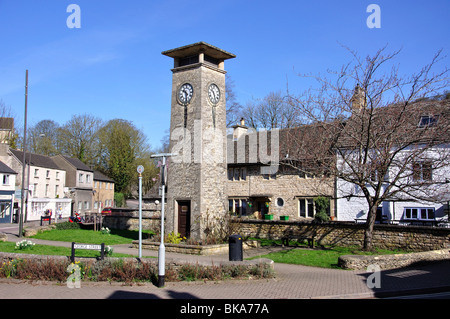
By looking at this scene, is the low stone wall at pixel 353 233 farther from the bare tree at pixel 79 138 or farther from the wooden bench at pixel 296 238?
the bare tree at pixel 79 138

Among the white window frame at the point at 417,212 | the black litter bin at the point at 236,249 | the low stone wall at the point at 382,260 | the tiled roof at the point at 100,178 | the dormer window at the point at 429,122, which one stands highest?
the dormer window at the point at 429,122

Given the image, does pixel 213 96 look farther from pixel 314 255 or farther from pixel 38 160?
pixel 38 160

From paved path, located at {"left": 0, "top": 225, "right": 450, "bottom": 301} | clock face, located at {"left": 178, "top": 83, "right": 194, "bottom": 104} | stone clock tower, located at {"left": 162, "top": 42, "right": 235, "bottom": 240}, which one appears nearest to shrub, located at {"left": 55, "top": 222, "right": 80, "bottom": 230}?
stone clock tower, located at {"left": 162, "top": 42, "right": 235, "bottom": 240}

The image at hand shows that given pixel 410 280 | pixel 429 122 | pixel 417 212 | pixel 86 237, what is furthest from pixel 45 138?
pixel 410 280

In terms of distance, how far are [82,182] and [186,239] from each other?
36851mm

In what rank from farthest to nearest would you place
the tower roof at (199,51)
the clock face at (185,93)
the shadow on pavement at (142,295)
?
the clock face at (185,93), the tower roof at (199,51), the shadow on pavement at (142,295)

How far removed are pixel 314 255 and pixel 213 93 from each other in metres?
9.50

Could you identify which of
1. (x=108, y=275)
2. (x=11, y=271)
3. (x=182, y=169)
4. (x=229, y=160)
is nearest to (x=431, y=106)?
(x=182, y=169)

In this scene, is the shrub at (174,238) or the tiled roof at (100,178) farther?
the tiled roof at (100,178)

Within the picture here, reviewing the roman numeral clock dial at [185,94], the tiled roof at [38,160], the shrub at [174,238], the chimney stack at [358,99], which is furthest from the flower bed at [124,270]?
the tiled roof at [38,160]

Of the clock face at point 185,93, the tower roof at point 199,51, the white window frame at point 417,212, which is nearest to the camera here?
the tower roof at point 199,51

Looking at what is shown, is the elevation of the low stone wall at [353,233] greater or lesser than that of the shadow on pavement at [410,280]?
greater

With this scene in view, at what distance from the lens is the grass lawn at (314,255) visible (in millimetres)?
14383

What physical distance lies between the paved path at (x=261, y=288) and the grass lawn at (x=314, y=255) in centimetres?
213
